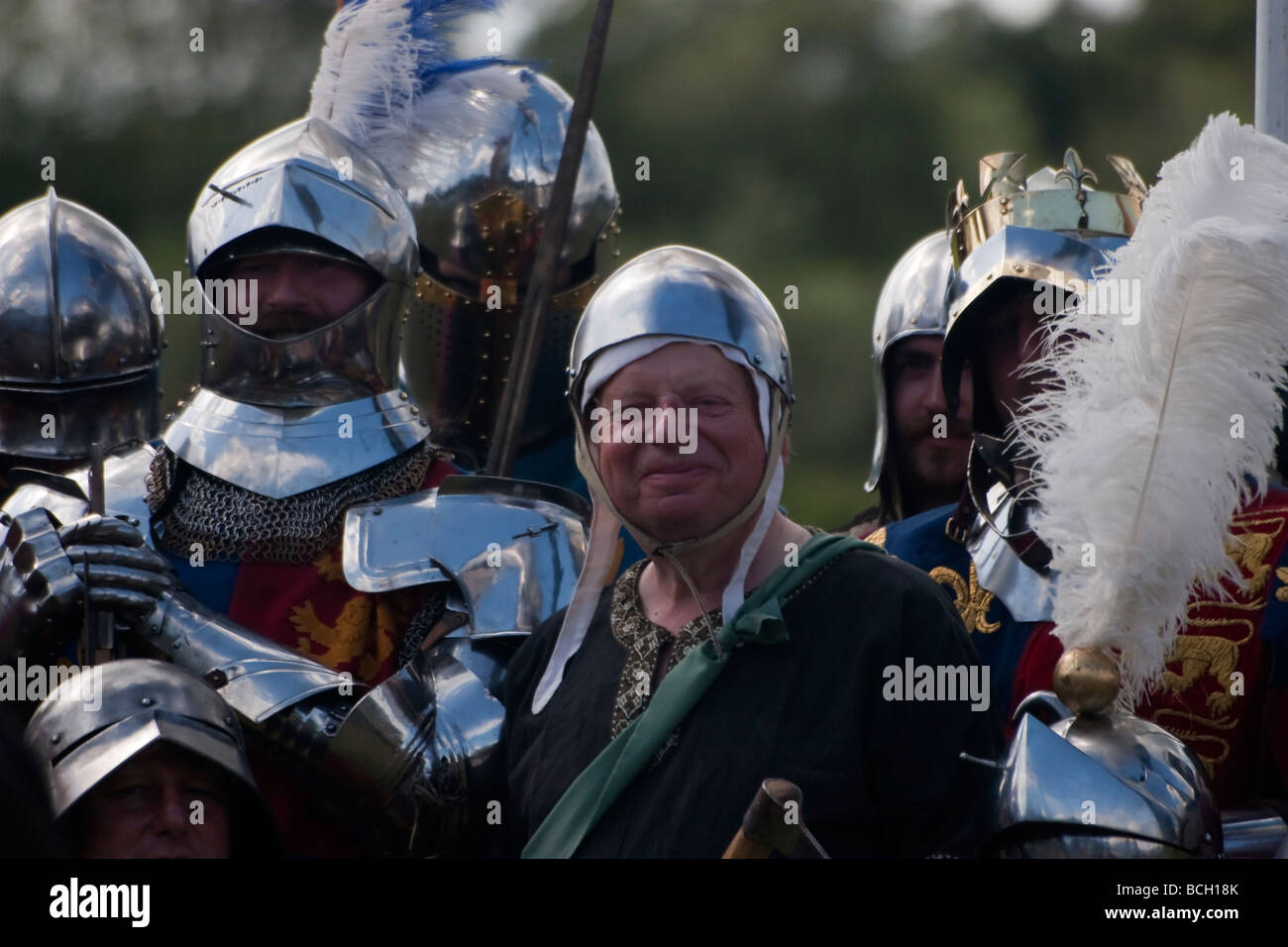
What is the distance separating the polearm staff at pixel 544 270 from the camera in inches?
229

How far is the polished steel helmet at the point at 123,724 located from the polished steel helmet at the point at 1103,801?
1.48 metres

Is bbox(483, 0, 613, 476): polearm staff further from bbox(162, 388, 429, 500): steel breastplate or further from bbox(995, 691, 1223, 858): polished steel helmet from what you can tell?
bbox(995, 691, 1223, 858): polished steel helmet

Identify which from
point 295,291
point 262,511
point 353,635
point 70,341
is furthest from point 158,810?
point 70,341

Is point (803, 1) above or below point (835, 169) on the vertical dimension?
above

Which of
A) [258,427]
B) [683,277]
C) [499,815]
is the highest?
[683,277]

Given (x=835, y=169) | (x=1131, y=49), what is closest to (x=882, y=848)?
(x=835, y=169)

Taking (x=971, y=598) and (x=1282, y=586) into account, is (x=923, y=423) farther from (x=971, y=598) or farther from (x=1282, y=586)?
(x=1282, y=586)

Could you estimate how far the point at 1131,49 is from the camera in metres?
17.3

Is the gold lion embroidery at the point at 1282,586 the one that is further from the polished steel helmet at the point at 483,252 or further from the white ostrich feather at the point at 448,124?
the white ostrich feather at the point at 448,124

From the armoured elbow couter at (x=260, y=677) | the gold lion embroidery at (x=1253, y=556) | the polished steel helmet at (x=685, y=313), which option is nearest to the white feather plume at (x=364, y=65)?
the armoured elbow couter at (x=260, y=677)

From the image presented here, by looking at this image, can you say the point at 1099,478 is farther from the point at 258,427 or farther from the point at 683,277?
the point at 258,427

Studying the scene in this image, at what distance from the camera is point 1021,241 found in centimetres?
489
